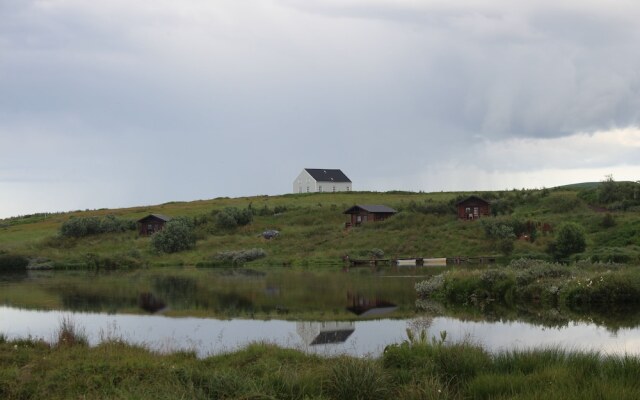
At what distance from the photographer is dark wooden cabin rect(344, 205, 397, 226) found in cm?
7381

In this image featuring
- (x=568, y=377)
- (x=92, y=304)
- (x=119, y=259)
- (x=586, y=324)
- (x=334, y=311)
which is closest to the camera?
(x=568, y=377)

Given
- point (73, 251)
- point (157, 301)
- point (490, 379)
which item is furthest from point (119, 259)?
point (490, 379)

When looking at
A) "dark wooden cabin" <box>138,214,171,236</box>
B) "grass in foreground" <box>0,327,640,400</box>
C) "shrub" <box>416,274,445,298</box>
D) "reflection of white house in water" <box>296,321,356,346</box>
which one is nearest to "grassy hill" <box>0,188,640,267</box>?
"dark wooden cabin" <box>138,214,171,236</box>

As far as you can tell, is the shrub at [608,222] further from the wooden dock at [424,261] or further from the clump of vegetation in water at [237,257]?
the clump of vegetation in water at [237,257]

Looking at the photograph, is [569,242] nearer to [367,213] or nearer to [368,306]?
[368,306]

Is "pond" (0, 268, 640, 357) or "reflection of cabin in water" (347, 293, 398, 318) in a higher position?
"pond" (0, 268, 640, 357)

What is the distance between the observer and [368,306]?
1090 inches

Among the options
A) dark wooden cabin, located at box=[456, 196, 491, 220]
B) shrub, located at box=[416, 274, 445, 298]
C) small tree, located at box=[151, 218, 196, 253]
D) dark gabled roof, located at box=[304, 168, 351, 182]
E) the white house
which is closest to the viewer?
shrub, located at box=[416, 274, 445, 298]

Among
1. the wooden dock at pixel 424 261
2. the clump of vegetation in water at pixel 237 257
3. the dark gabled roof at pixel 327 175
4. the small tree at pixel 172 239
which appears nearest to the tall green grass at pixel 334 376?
the wooden dock at pixel 424 261

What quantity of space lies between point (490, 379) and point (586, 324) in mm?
12551

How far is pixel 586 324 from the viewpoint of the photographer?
2102cm

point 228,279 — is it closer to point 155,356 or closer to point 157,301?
point 157,301

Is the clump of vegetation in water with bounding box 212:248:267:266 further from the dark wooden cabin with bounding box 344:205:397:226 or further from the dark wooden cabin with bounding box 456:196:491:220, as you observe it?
the dark wooden cabin with bounding box 456:196:491:220

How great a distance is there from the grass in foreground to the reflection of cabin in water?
1212 cm
